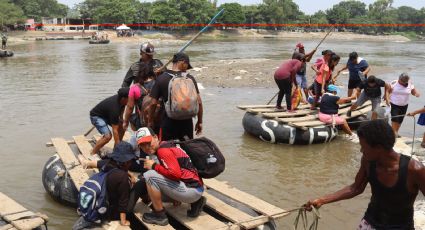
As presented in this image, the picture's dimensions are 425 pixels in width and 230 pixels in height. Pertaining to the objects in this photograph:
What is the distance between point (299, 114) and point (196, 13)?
84.8 metres

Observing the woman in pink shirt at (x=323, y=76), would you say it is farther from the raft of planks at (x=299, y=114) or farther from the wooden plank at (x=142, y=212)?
the wooden plank at (x=142, y=212)

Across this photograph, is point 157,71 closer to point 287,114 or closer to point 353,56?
point 287,114

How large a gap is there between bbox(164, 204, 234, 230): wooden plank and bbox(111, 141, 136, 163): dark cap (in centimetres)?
76

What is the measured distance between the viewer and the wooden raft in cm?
452

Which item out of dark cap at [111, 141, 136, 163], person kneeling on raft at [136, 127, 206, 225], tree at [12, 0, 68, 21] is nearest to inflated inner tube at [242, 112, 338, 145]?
person kneeling on raft at [136, 127, 206, 225]

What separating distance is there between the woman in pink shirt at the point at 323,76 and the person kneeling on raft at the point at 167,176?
6.47 m

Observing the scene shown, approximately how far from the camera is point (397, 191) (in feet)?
10.1

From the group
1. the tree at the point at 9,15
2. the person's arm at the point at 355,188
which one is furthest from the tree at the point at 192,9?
the person's arm at the point at 355,188

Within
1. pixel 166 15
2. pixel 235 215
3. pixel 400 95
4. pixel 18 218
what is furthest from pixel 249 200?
pixel 166 15

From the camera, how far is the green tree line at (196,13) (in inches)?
3413

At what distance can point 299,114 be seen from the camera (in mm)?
10023

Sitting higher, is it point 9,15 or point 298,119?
point 9,15

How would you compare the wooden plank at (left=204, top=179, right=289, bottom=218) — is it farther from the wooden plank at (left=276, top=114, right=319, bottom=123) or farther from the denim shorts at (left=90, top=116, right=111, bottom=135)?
the wooden plank at (left=276, top=114, right=319, bottom=123)

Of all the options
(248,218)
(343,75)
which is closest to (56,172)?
(248,218)
